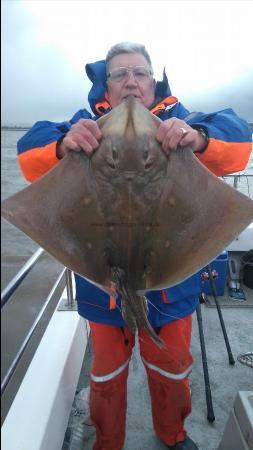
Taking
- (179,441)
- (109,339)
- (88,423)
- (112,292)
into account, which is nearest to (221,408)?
(179,441)

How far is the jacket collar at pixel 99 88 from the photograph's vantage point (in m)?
2.44

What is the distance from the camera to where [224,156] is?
1974 mm

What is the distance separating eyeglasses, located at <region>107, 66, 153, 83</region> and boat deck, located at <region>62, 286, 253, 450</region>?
215cm

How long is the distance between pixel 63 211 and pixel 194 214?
0.59m

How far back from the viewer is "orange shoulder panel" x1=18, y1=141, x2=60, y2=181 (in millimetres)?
1862

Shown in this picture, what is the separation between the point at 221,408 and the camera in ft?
9.53

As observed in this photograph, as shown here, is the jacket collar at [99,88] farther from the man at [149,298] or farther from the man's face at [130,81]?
the man's face at [130,81]

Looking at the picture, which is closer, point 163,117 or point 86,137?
point 86,137

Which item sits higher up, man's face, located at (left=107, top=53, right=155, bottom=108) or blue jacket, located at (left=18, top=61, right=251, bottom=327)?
man's face, located at (left=107, top=53, right=155, bottom=108)

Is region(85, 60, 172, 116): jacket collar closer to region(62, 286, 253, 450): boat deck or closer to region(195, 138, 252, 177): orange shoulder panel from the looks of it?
region(195, 138, 252, 177): orange shoulder panel

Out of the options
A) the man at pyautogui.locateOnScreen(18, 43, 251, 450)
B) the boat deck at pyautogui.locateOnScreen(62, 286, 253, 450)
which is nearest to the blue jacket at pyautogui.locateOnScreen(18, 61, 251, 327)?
the man at pyautogui.locateOnScreen(18, 43, 251, 450)

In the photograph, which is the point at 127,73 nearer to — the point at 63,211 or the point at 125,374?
the point at 63,211

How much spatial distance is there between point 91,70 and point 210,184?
1.47m

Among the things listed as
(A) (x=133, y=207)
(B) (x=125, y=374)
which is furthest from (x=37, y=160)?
(B) (x=125, y=374)
